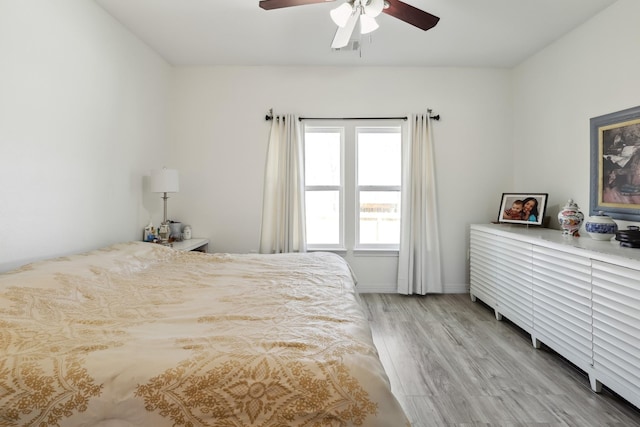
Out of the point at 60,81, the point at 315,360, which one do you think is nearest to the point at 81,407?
the point at 315,360

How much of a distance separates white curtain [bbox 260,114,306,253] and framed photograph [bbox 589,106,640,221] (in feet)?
9.16

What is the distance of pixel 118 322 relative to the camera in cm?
137

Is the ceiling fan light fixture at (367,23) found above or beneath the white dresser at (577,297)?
above

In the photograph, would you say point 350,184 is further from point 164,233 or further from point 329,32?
point 164,233

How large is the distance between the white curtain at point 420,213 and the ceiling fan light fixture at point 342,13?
2.00 metres

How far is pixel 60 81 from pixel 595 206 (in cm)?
424

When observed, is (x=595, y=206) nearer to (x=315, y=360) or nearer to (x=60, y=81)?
(x=315, y=360)

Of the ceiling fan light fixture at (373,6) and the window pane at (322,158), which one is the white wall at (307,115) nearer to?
the window pane at (322,158)

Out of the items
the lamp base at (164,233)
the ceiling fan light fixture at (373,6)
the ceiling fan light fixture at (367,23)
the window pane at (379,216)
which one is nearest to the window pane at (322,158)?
the window pane at (379,216)

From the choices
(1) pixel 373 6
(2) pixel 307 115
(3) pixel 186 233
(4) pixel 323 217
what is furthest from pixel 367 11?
(3) pixel 186 233

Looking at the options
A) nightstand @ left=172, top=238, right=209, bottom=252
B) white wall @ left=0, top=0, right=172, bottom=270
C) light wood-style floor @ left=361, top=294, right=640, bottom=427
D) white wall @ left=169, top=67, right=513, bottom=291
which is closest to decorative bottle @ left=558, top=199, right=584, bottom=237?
light wood-style floor @ left=361, top=294, right=640, bottom=427

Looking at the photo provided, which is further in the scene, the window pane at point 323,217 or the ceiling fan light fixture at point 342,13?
the window pane at point 323,217

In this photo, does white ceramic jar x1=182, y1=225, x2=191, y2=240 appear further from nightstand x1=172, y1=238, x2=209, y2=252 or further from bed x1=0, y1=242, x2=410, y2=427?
bed x1=0, y1=242, x2=410, y2=427

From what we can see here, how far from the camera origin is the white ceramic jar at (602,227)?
94.8 inches
